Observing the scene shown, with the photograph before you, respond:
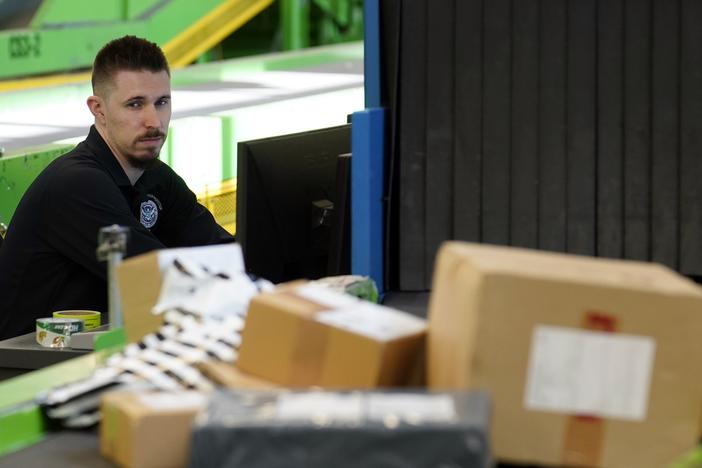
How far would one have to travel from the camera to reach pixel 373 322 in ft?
6.13

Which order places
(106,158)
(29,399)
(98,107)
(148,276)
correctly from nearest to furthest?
(29,399)
(148,276)
(106,158)
(98,107)

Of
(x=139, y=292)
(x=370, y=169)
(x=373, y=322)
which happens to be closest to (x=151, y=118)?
(x=370, y=169)

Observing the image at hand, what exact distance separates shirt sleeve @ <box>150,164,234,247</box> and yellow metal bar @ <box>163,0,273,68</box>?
727 centimetres

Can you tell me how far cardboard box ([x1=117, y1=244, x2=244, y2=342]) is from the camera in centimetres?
219

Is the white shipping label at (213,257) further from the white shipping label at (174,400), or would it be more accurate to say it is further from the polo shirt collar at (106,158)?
the polo shirt collar at (106,158)

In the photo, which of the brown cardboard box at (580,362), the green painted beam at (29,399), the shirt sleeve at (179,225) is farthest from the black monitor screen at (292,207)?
the brown cardboard box at (580,362)

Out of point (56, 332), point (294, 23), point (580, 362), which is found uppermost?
point (294, 23)

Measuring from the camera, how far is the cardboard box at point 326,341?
5.88 feet

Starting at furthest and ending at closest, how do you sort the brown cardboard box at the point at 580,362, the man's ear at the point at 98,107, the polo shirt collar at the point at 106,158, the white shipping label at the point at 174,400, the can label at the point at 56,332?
the man's ear at the point at 98,107 → the polo shirt collar at the point at 106,158 → the can label at the point at 56,332 → the white shipping label at the point at 174,400 → the brown cardboard box at the point at 580,362

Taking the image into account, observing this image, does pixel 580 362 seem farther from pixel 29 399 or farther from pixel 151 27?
pixel 151 27

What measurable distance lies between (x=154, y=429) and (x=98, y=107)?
2179 millimetres

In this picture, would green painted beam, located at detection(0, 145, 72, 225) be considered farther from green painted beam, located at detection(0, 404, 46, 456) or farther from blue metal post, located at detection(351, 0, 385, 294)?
green painted beam, located at detection(0, 404, 46, 456)

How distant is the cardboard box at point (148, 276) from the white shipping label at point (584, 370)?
709mm

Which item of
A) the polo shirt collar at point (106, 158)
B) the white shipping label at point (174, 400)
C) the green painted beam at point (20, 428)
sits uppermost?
the polo shirt collar at point (106, 158)
